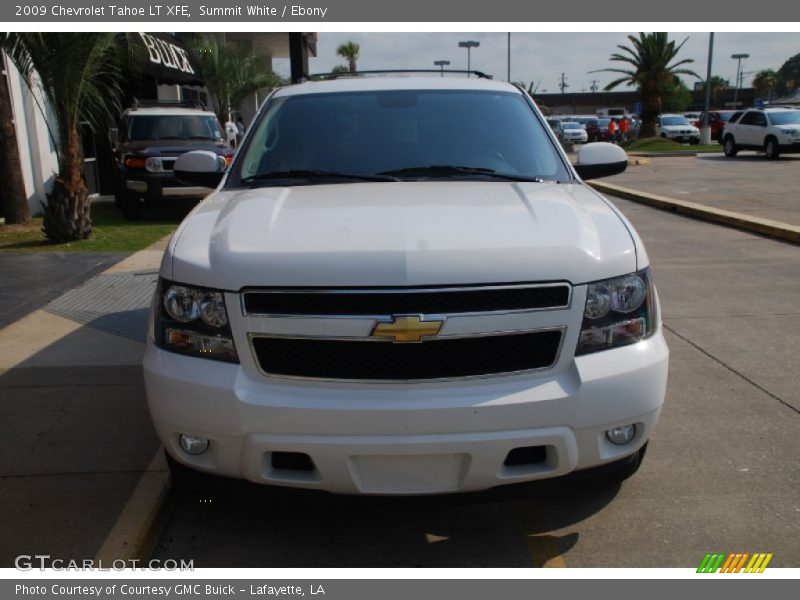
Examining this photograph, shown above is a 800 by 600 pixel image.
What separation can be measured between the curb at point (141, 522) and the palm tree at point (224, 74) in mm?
26946

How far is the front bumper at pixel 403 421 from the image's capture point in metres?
2.73

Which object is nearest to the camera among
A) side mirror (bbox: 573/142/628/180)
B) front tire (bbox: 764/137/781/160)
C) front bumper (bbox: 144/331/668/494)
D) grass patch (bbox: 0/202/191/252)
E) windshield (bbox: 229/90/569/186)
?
front bumper (bbox: 144/331/668/494)

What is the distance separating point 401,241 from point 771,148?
89.0 feet

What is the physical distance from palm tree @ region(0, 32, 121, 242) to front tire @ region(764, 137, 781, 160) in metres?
22.4

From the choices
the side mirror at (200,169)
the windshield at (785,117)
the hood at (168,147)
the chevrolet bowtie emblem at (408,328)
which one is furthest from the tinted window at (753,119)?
the chevrolet bowtie emblem at (408,328)

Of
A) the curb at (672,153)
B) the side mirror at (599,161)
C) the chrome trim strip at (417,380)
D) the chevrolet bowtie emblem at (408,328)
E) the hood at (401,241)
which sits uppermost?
the side mirror at (599,161)

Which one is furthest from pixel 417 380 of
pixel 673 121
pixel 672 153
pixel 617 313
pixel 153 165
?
pixel 673 121

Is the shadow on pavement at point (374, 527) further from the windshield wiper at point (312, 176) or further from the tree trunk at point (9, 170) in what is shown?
the tree trunk at point (9, 170)

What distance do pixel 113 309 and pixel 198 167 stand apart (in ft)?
9.01

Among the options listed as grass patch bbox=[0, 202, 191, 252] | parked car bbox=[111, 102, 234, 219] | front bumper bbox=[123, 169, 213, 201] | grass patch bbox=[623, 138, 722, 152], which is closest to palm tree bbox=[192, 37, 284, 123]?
parked car bbox=[111, 102, 234, 219]

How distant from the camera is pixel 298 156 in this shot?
4.25 m

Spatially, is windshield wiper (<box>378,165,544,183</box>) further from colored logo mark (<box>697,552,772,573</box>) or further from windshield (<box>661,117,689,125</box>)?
windshield (<box>661,117,689,125</box>)

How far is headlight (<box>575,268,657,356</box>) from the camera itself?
2920 mm

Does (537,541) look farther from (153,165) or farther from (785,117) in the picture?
(785,117)
